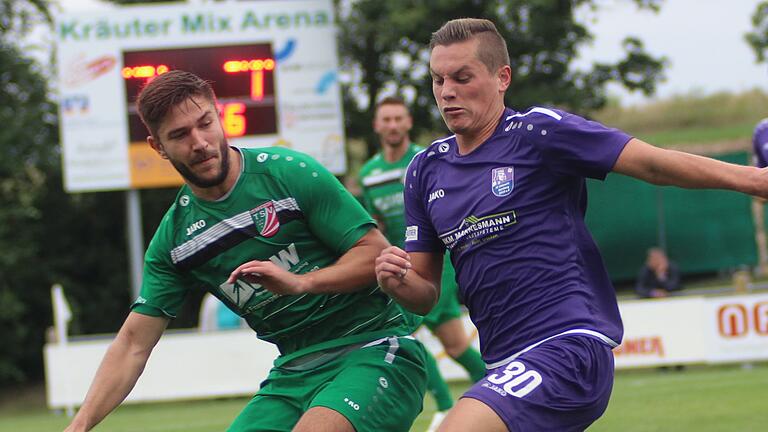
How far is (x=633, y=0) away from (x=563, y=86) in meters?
2.61

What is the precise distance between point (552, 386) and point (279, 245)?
4.05ft

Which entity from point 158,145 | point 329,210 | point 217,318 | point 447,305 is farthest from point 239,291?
point 217,318

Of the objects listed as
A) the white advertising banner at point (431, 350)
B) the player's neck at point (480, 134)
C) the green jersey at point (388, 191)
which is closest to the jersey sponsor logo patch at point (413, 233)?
the player's neck at point (480, 134)

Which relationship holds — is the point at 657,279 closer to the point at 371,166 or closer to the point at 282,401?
the point at 371,166

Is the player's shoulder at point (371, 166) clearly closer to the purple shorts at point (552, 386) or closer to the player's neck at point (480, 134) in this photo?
the player's neck at point (480, 134)

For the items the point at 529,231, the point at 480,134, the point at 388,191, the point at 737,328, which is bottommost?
the point at 737,328

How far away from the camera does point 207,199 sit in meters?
4.36

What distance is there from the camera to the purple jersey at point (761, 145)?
5.79m

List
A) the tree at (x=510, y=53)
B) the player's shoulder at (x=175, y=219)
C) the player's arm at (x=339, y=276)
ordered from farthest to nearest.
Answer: the tree at (x=510, y=53), the player's shoulder at (x=175, y=219), the player's arm at (x=339, y=276)

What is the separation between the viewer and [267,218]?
14.1ft

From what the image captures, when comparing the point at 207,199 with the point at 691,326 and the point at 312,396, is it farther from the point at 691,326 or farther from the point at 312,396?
the point at 691,326

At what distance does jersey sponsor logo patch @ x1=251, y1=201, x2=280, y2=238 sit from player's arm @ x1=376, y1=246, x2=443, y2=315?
52 centimetres

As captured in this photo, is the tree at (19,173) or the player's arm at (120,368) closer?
the player's arm at (120,368)

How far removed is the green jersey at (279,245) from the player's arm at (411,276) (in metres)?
0.23
